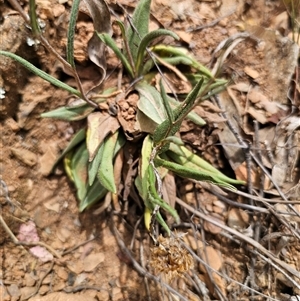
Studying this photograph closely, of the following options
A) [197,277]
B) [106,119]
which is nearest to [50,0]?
[106,119]

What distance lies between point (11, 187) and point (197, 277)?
0.97 meters

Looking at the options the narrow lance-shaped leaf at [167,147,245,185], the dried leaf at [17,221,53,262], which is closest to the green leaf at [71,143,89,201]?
the dried leaf at [17,221,53,262]

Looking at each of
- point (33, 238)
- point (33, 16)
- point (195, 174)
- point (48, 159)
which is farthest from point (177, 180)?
point (33, 16)

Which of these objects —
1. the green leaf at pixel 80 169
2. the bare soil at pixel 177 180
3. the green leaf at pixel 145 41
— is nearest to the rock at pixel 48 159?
the bare soil at pixel 177 180

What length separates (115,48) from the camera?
1603 millimetres

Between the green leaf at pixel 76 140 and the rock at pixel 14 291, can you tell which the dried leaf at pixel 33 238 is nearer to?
the rock at pixel 14 291

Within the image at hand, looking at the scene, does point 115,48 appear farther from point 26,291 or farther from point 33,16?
point 26,291

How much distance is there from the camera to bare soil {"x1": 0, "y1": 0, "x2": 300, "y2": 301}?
1.70m

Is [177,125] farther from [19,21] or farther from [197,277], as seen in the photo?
[19,21]

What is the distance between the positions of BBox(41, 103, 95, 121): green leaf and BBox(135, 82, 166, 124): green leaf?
0.78 ft

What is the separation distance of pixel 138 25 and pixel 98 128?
0.50m

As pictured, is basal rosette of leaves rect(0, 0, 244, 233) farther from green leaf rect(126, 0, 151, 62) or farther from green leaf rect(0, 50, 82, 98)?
green leaf rect(0, 50, 82, 98)

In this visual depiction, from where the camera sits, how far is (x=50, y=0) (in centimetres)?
176

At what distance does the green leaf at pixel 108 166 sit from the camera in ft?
4.86
